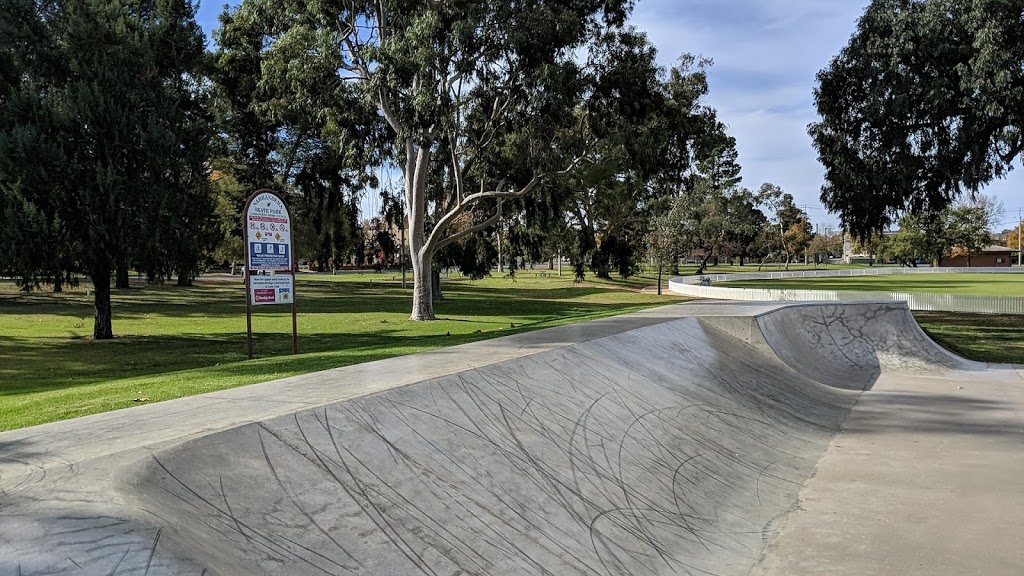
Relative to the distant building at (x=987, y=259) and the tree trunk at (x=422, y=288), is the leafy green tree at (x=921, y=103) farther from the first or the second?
the distant building at (x=987, y=259)

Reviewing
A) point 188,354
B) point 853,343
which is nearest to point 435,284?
point 188,354

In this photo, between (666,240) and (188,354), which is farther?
(666,240)

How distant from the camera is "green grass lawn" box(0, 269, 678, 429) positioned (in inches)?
347

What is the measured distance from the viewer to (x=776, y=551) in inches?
216

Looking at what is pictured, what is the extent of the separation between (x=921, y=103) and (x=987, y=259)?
11066 cm

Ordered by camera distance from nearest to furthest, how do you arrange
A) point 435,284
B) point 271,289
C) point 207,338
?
point 271,289, point 207,338, point 435,284

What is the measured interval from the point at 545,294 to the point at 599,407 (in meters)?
35.2

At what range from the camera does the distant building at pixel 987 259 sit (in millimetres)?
105688

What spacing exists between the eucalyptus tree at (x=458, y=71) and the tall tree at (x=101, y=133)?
3.86 m

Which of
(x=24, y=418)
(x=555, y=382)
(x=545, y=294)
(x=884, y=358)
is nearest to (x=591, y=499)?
(x=555, y=382)

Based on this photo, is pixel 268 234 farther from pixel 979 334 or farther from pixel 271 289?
pixel 979 334

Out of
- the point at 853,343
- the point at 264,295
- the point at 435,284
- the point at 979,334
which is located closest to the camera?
the point at 264,295

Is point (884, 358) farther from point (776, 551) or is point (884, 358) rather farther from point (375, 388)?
point (375, 388)

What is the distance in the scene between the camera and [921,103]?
22328mm
